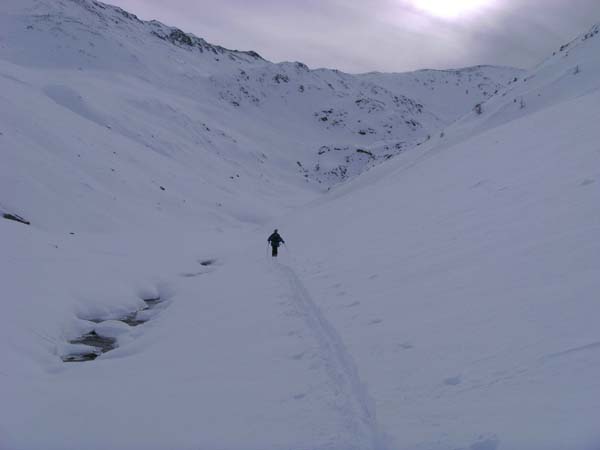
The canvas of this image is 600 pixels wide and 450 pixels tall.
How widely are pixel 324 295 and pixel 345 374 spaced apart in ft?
15.7

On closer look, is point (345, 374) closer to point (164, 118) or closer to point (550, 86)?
point (550, 86)

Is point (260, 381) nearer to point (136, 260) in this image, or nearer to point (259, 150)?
point (136, 260)

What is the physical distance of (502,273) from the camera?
8.65 meters

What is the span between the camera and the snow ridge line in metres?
5.97

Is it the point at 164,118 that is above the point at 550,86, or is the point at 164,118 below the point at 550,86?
above

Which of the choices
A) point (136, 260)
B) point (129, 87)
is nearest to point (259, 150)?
point (129, 87)

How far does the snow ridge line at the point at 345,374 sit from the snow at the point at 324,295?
0.12ft

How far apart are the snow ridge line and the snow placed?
0.04 m

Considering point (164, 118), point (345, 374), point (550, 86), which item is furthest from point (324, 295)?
point (164, 118)

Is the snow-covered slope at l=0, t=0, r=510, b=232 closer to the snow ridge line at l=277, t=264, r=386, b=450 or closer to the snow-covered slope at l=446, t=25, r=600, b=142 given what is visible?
the snow ridge line at l=277, t=264, r=386, b=450

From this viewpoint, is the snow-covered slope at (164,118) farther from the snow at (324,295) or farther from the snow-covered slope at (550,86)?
the snow-covered slope at (550,86)

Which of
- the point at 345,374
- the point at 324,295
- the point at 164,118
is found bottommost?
the point at 345,374

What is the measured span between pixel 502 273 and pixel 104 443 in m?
6.51

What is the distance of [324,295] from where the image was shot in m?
12.3
